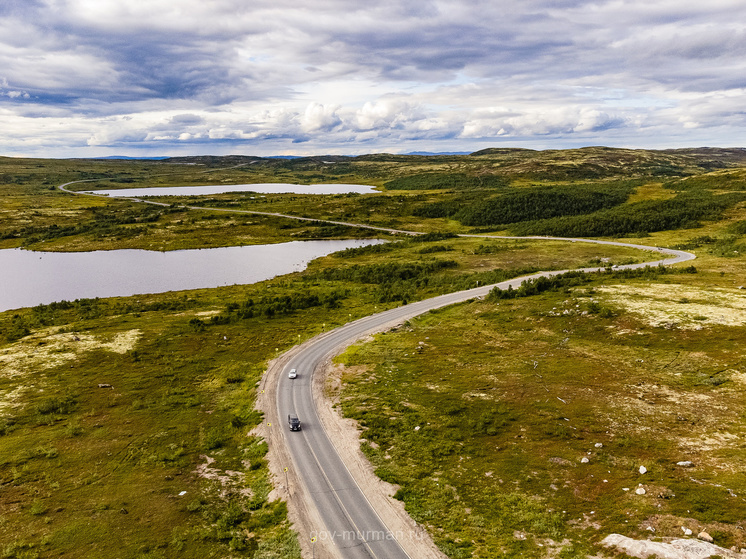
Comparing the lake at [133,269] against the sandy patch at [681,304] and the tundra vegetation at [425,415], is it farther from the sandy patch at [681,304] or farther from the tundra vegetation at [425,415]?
the sandy patch at [681,304]

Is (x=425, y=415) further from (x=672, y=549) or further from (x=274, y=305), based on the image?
(x=274, y=305)

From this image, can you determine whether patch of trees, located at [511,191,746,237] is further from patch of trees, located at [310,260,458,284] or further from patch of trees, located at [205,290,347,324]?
patch of trees, located at [205,290,347,324]

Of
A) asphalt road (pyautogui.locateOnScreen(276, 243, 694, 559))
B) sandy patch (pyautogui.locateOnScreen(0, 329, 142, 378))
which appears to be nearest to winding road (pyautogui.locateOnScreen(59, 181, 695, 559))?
asphalt road (pyautogui.locateOnScreen(276, 243, 694, 559))

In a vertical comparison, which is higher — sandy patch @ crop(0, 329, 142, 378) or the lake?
the lake

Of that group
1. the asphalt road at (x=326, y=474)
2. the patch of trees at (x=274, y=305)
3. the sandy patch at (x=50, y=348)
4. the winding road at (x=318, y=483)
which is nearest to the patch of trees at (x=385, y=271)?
the patch of trees at (x=274, y=305)

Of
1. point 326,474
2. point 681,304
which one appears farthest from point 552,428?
point 681,304

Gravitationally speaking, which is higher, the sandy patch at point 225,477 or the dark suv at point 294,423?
the dark suv at point 294,423
